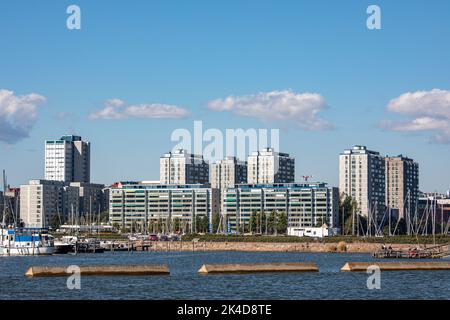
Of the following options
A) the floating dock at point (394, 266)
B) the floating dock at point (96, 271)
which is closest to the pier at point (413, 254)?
the floating dock at point (394, 266)

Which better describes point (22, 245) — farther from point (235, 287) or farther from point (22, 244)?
point (235, 287)

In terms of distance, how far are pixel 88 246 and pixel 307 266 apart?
331 feet

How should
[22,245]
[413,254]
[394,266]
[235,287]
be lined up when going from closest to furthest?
[235,287] → [394,266] → [413,254] → [22,245]

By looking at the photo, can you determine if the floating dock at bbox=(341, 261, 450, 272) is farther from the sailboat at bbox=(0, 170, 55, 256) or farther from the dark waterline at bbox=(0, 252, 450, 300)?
the sailboat at bbox=(0, 170, 55, 256)

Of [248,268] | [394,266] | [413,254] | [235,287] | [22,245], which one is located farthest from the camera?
[22,245]

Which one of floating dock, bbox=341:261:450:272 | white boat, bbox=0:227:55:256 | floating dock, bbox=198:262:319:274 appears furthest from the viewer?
white boat, bbox=0:227:55:256

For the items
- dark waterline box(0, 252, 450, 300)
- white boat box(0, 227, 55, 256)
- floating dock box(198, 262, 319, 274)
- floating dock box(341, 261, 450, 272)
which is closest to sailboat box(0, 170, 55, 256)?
white boat box(0, 227, 55, 256)

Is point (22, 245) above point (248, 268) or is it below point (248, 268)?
below

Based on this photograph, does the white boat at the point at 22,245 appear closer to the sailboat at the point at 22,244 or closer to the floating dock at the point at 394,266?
the sailboat at the point at 22,244

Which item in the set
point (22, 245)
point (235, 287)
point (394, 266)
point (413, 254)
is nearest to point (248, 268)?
point (394, 266)
